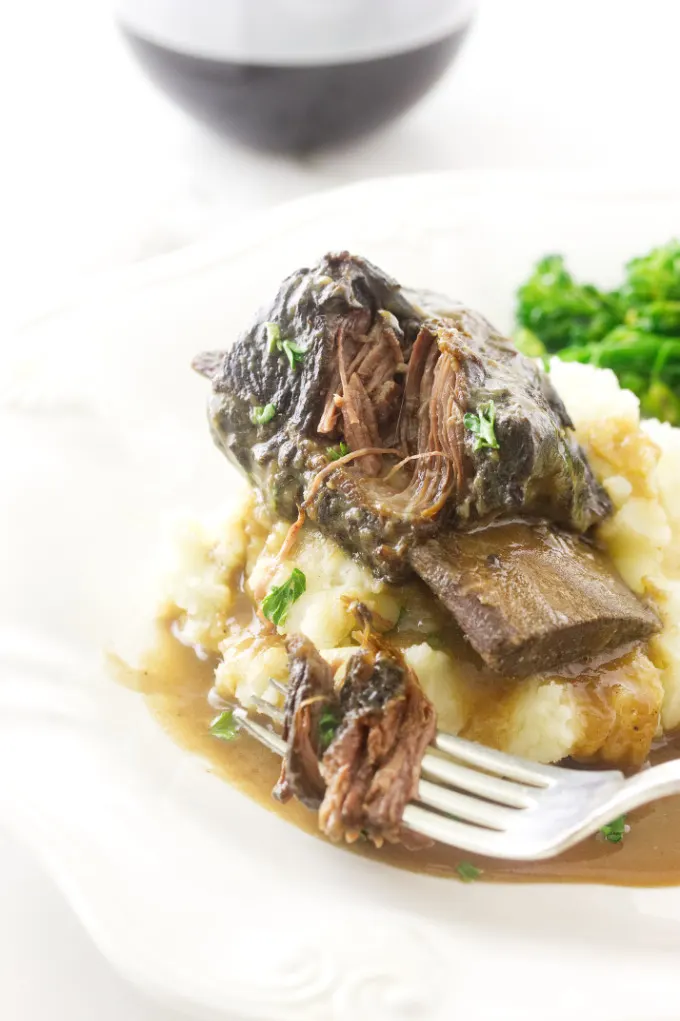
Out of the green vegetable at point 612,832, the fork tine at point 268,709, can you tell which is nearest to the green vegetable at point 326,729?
the fork tine at point 268,709

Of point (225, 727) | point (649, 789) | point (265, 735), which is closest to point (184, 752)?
point (225, 727)

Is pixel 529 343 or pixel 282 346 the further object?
pixel 529 343

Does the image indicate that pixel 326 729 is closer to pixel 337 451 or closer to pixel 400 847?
pixel 400 847

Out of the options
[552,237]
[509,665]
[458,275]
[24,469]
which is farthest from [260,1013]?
[552,237]

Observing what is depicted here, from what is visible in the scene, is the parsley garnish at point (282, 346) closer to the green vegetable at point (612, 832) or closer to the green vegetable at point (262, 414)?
the green vegetable at point (262, 414)

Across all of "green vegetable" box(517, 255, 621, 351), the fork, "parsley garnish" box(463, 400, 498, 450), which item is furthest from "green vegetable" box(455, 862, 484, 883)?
"green vegetable" box(517, 255, 621, 351)

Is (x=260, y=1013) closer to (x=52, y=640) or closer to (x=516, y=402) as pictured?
(x=52, y=640)

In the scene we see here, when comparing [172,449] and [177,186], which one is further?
[177,186]
